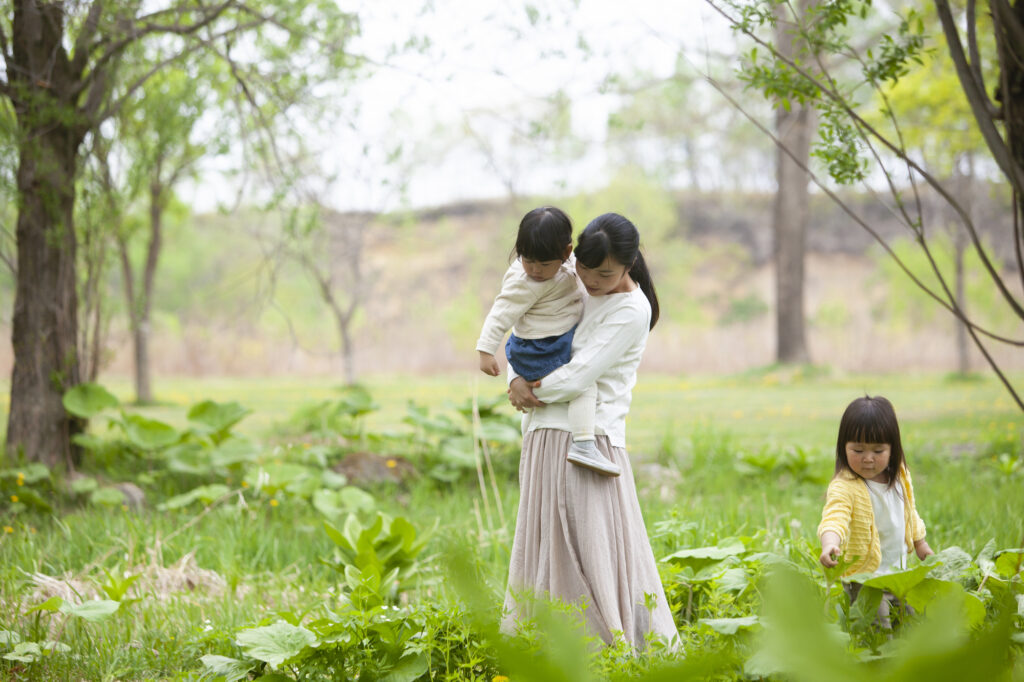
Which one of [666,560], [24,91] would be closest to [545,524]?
[666,560]

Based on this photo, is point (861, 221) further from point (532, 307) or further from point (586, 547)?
point (586, 547)

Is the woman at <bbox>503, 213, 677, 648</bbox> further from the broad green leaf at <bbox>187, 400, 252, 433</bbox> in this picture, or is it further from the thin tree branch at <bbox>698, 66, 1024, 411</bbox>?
the broad green leaf at <bbox>187, 400, 252, 433</bbox>

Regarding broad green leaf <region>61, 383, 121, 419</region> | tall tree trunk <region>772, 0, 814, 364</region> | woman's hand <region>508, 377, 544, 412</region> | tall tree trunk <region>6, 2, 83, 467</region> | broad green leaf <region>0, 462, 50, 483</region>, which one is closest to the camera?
woman's hand <region>508, 377, 544, 412</region>

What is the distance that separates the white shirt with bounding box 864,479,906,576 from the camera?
264 cm

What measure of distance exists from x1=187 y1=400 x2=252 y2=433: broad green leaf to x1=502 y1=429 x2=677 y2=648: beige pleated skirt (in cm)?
360

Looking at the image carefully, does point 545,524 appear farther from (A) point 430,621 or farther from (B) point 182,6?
(B) point 182,6

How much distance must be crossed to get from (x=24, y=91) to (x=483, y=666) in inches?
162

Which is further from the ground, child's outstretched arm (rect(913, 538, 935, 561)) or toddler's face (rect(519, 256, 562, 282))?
toddler's face (rect(519, 256, 562, 282))

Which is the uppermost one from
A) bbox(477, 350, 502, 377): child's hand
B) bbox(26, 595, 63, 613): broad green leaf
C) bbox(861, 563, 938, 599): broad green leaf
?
bbox(477, 350, 502, 377): child's hand

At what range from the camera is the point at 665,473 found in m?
5.98

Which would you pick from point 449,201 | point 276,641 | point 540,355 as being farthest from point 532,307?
point 449,201

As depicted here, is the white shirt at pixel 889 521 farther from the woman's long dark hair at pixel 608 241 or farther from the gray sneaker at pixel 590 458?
the woman's long dark hair at pixel 608 241

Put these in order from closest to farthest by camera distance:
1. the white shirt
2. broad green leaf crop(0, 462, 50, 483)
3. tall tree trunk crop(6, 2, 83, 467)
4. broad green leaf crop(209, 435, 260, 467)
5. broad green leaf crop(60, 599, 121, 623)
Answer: the white shirt < broad green leaf crop(60, 599, 121, 623) < broad green leaf crop(0, 462, 50, 483) < tall tree trunk crop(6, 2, 83, 467) < broad green leaf crop(209, 435, 260, 467)

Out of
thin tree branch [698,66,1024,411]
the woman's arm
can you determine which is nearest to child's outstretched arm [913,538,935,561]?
thin tree branch [698,66,1024,411]
